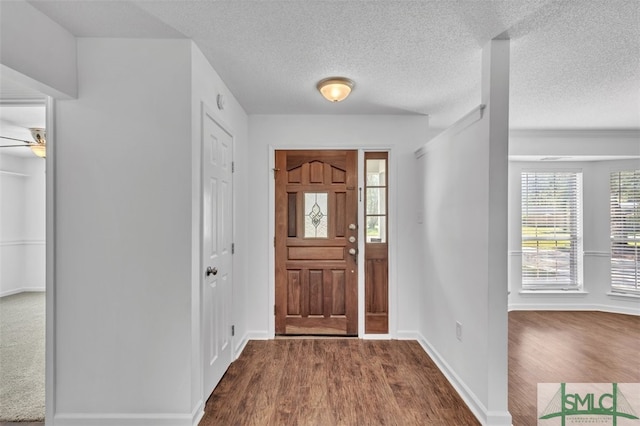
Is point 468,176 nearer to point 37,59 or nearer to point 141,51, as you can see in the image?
point 141,51

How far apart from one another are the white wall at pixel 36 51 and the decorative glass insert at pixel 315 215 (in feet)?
7.52

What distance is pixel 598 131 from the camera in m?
4.47

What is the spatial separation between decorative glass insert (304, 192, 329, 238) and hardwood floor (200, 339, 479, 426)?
1.19 metres

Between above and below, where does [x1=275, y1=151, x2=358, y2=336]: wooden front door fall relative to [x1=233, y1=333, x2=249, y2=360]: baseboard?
above

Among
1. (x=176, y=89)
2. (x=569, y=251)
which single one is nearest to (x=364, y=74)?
(x=176, y=89)

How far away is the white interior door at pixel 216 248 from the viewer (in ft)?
7.86

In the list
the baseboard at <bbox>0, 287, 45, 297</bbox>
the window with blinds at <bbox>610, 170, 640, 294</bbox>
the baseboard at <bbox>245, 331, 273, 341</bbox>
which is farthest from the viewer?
the baseboard at <bbox>0, 287, 45, 297</bbox>

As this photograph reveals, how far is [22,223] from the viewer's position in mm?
6047

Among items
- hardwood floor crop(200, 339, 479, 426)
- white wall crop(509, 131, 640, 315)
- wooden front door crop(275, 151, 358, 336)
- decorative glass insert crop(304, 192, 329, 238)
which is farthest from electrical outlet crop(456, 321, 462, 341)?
white wall crop(509, 131, 640, 315)

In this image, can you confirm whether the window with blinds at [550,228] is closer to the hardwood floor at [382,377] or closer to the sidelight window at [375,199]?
the hardwood floor at [382,377]

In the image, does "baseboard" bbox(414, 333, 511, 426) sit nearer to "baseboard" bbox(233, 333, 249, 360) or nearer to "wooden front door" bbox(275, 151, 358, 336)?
"wooden front door" bbox(275, 151, 358, 336)

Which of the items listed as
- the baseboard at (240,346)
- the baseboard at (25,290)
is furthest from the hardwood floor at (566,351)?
the baseboard at (25,290)

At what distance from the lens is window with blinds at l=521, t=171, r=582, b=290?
192 inches

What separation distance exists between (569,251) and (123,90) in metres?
5.80
